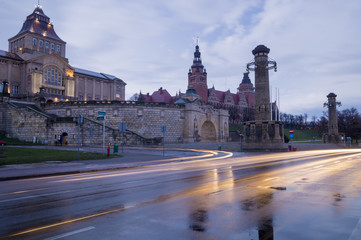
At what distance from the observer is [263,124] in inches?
1409

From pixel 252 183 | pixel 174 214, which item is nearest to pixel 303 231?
pixel 174 214

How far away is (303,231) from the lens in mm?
5125

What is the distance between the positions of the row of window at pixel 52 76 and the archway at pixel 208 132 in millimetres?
35101

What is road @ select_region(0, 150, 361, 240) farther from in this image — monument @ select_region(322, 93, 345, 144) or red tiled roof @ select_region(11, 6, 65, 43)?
red tiled roof @ select_region(11, 6, 65, 43)

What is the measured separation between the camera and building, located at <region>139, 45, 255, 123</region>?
111000 mm

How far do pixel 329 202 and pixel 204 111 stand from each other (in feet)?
163

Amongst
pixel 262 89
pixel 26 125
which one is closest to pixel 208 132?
pixel 262 89

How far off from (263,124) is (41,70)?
163 feet

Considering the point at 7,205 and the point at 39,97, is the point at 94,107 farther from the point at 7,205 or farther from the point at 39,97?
the point at 7,205

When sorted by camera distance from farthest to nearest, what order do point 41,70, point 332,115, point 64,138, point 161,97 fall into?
point 161,97, point 332,115, point 41,70, point 64,138

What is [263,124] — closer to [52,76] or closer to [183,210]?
[183,210]

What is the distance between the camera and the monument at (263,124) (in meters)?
35.8

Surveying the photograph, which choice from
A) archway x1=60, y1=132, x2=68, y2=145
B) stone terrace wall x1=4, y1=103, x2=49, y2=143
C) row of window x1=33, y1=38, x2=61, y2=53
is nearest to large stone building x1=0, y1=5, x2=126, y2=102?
row of window x1=33, y1=38, x2=61, y2=53

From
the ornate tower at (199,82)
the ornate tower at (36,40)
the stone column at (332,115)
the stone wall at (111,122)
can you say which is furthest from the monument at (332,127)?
the ornate tower at (36,40)
